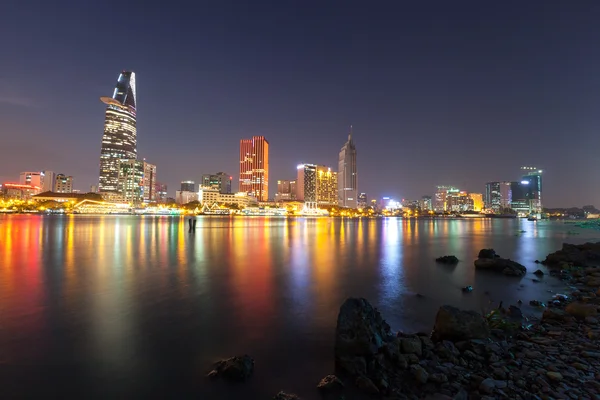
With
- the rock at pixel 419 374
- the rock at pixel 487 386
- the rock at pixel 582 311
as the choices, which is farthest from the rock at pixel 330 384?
the rock at pixel 582 311

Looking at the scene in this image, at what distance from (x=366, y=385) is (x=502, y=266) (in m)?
18.9

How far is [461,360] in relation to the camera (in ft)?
23.4

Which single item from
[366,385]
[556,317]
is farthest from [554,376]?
[556,317]

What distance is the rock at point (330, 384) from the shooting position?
21.3 ft

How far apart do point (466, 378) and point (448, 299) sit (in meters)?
8.43

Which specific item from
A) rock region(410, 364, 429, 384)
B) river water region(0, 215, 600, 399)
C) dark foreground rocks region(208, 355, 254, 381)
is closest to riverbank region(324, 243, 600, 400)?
rock region(410, 364, 429, 384)

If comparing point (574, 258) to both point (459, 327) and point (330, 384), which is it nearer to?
point (459, 327)

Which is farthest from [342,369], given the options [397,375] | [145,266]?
[145,266]

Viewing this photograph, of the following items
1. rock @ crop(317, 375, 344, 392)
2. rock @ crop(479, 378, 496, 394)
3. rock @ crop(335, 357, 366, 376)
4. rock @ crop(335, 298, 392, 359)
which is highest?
rock @ crop(335, 298, 392, 359)

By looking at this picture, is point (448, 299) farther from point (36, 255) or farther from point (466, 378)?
point (36, 255)

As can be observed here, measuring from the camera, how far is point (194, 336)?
947 centimetres

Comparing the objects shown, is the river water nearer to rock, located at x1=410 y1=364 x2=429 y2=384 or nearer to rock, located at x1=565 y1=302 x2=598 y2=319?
rock, located at x1=565 y1=302 x2=598 y2=319

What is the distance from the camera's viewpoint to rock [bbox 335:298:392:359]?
7.27m

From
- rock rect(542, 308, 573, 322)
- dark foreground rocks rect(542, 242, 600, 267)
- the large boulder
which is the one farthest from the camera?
dark foreground rocks rect(542, 242, 600, 267)
